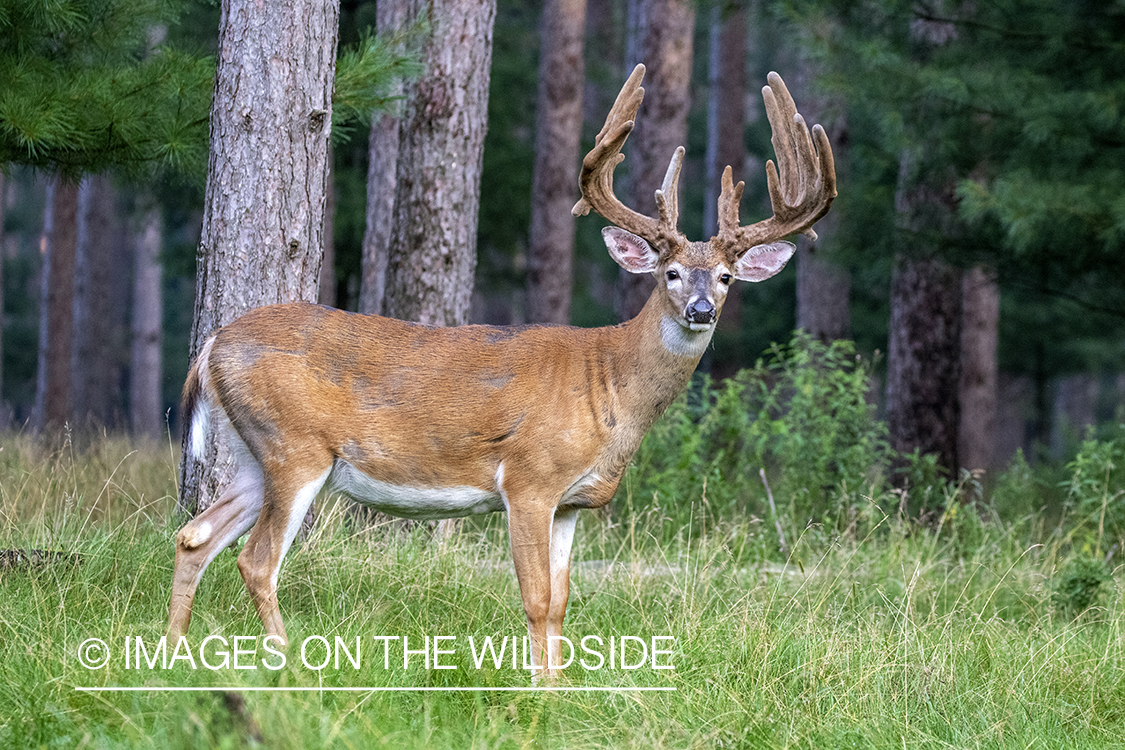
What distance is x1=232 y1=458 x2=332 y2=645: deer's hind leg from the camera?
13.3 feet

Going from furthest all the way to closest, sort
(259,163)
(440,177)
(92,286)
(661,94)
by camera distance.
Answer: (92,286) → (661,94) → (440,177) → (259,163)

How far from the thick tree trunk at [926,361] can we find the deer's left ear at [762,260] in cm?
506

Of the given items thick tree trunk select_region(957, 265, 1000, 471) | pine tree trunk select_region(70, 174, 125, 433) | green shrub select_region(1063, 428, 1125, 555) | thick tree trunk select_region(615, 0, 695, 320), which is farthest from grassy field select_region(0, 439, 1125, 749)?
pine tree trunk select_region(70, 174, 125, 433)

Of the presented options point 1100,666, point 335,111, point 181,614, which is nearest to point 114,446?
point 335,111

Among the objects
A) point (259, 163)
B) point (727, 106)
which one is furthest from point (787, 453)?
point (727, 106)

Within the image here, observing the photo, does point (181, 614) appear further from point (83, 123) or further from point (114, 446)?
point (114, 446)

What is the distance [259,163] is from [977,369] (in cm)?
973

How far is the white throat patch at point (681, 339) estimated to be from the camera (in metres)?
4.38

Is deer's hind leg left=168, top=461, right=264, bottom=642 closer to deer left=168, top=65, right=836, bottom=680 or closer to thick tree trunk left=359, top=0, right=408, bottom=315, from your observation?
deer left=168, top=65, right=836, bottom=680

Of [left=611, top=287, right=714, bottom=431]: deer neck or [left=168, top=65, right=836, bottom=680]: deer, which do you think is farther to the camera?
[left=611, top=287, right=714, bottom=431]: deer neck

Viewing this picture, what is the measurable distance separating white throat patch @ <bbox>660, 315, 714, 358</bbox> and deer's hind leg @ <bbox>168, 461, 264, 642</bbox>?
1615mm

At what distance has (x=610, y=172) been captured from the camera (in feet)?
15.8

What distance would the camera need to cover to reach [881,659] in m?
4.06

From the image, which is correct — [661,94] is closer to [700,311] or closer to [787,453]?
[787,453]
